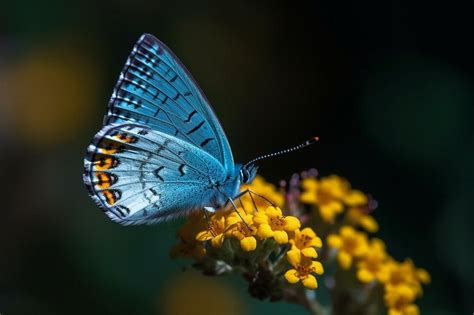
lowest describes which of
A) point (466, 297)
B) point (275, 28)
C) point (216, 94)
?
point (466, 297)

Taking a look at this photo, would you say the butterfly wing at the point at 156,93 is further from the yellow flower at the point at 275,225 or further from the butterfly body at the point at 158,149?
the yellow flower at the point at 275,225

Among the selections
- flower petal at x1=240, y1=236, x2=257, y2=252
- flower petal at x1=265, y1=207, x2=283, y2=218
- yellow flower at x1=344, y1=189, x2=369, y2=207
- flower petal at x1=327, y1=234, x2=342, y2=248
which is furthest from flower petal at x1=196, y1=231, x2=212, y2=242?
yellow flower at x1=344, y1=189, x2=369, y2=207

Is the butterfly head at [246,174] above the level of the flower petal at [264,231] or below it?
above

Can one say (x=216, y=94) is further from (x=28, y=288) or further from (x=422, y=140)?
(x=28, y=288)

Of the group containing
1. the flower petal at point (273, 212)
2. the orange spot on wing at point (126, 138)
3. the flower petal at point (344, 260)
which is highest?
the orange spot on wing at point (126, 138)

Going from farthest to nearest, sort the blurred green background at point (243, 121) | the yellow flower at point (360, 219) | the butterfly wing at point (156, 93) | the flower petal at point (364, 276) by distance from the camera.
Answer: the blurred green background at point (243, 121) < the yellow flower at point (360, 219) < the flower petal at point (364, 276) < the butterfly wing at point (156, 93)

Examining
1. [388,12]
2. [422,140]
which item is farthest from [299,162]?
[388,12]

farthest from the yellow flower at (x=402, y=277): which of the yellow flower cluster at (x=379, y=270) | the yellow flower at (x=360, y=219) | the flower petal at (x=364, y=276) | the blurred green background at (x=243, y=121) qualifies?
the blurred green background at (x=243, y=121)
